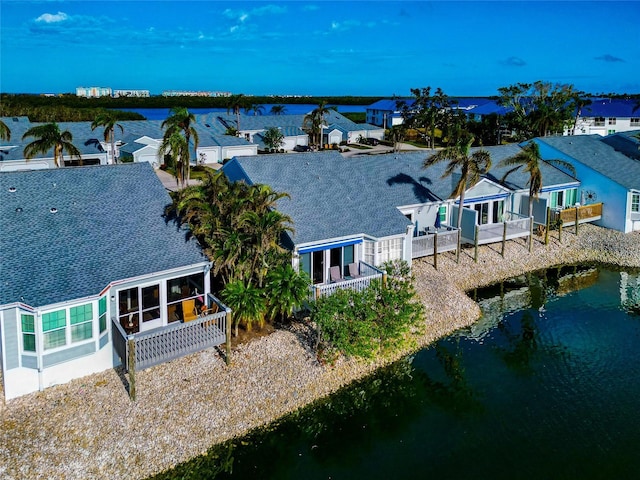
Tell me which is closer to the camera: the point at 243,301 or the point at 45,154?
the point at 243,301

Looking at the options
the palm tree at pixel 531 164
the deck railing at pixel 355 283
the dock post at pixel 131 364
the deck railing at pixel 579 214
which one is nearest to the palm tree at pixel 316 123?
the deck railing at pixel 579 214

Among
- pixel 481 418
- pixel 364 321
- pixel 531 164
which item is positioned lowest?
pixel 481 418

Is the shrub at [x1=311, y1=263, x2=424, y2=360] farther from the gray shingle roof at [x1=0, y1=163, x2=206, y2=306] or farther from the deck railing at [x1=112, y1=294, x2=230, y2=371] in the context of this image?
the gray shingle roof at [x1=0, y1=163, x2=206, y2=306]

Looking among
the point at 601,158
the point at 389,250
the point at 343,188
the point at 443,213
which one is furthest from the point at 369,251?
the point at 601,158

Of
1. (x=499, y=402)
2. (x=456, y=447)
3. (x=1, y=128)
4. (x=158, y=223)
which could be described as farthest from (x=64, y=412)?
(x=1, y=128)

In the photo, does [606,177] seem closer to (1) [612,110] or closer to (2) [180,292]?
(2) [180,292]

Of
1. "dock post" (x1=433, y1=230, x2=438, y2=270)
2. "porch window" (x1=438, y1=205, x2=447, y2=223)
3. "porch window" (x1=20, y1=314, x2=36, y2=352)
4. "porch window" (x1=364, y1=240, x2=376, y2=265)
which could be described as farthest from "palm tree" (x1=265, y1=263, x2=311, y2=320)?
"porch window" (x1=438, y1=205, x2=447, y2=223)

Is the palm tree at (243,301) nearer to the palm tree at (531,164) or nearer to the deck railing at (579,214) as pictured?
the palm tree at (531,164)

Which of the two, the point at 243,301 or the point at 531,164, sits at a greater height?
the point at 531,164
